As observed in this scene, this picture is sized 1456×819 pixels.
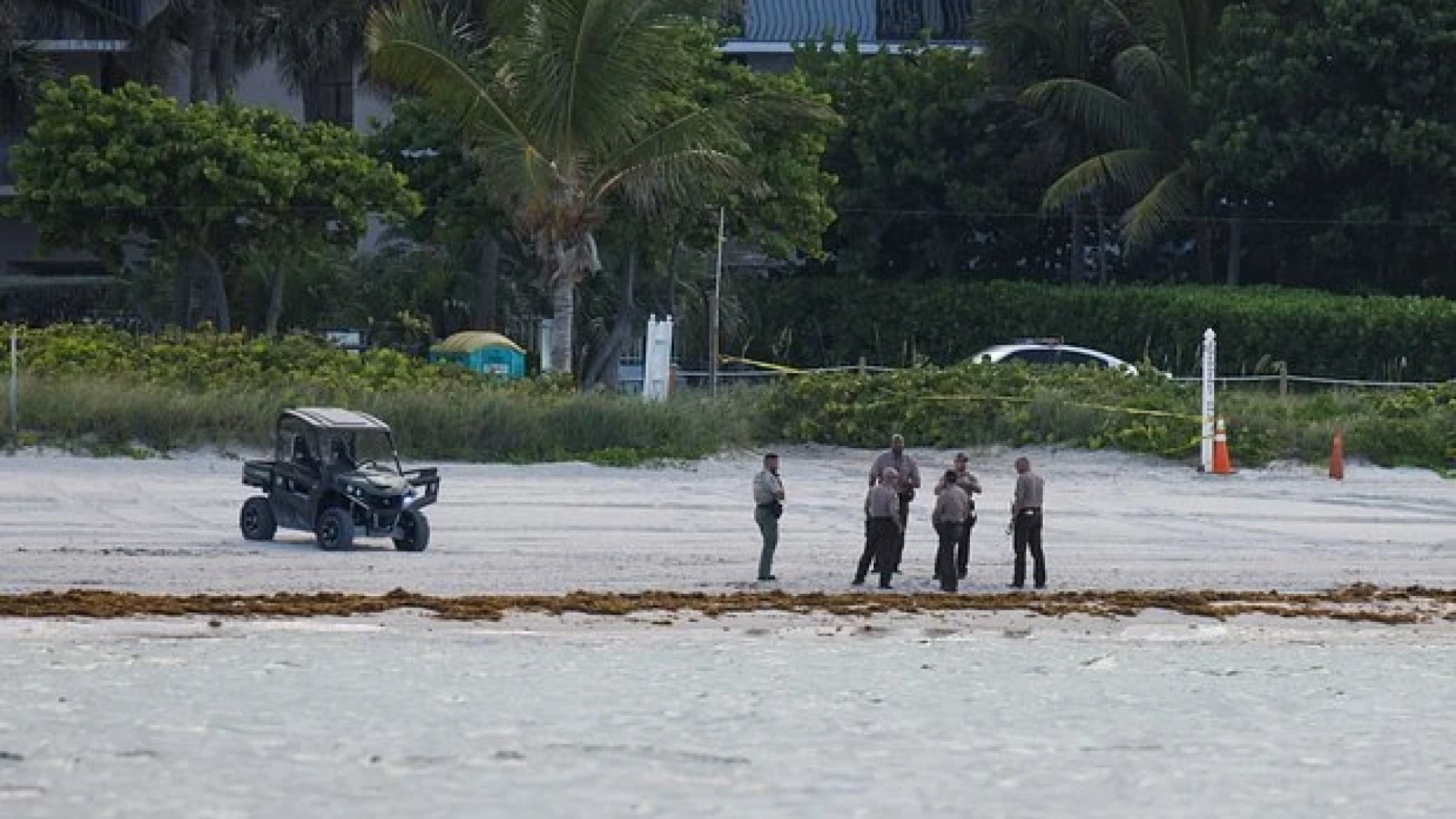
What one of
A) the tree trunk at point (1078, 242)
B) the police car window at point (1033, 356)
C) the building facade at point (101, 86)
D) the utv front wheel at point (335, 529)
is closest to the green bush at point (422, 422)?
the utv front wheel at point (335, 529)

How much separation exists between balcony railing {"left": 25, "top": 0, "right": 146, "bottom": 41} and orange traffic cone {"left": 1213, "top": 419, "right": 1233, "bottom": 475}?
25.8 meters

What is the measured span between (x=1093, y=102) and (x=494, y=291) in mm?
10903

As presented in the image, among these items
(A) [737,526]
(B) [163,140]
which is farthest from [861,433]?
(B) [163,140]

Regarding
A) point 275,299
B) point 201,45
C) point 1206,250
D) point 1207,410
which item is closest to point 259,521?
point 1207,410

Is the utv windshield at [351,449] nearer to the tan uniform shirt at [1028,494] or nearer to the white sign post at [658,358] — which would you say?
the tan uniform shirt at [1028,494]

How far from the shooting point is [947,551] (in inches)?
1014

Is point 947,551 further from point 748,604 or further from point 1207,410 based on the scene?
point 1207,410

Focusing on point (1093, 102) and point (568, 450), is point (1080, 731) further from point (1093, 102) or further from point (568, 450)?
point (1093, 102)

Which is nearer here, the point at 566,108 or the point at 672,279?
the point at 566,108

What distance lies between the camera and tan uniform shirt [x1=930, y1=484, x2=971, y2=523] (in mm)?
25453

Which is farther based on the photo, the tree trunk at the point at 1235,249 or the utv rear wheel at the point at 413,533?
the tree trunk at the point at 1235,249

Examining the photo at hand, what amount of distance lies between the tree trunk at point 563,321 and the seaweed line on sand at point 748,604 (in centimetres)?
1663

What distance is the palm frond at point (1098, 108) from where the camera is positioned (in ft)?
166

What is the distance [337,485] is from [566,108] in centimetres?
1428
